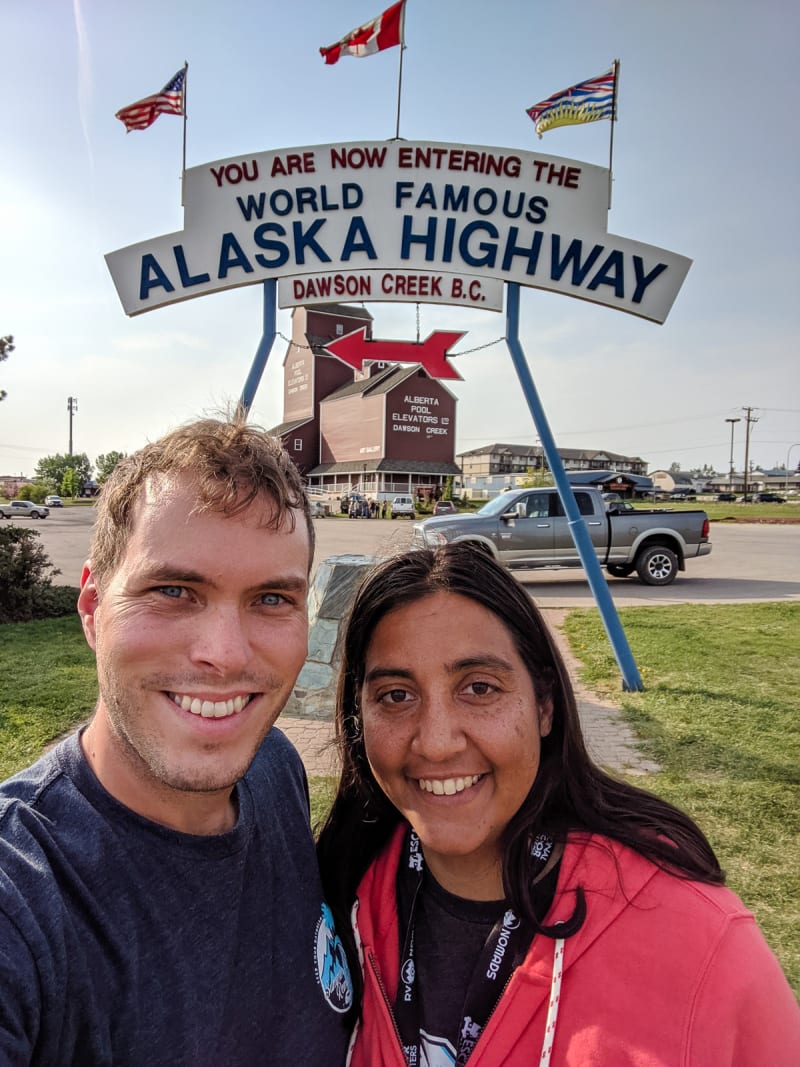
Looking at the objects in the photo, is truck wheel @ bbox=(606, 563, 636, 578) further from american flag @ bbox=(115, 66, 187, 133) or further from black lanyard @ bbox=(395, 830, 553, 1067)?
black lanyard @ bbox=(395, 830, 553, 1067)

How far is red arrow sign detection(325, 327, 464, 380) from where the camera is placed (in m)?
6.54

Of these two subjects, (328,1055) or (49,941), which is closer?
(49,941)

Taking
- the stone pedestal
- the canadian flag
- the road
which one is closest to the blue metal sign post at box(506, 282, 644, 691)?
the stone pedestal

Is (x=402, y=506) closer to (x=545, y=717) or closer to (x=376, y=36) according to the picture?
(x=376, y=36)

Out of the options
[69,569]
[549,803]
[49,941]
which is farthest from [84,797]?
[69,569]

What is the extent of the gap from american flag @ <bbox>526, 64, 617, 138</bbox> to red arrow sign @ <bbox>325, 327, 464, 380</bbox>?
222 cm

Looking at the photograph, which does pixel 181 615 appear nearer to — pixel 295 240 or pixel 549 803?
pixel 549 803

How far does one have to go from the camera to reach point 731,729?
19.1 feet

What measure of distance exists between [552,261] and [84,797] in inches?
233

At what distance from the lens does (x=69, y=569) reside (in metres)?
17.0

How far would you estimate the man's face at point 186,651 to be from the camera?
4.50 feet

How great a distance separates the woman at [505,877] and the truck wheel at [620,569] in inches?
537

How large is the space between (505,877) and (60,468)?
433 ft

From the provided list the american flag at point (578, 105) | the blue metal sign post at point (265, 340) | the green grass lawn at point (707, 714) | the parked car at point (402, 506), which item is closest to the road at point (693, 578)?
the green grass lawn at point (707, 714)
